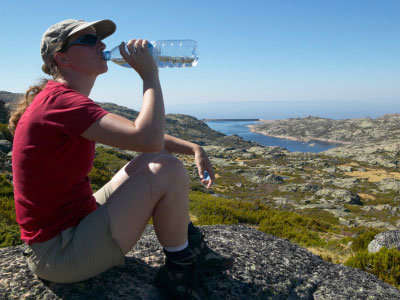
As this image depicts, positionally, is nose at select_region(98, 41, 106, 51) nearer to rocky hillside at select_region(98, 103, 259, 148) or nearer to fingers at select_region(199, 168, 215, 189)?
fingers at select_region(199, 168, 215, 189)

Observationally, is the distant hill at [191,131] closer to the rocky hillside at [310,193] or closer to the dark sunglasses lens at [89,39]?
the rocky hillside at [310,193]

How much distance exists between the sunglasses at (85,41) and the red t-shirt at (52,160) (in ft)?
1.22

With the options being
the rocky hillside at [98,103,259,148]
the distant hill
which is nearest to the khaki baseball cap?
the distant hill

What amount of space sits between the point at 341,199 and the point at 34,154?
43398 millimetres

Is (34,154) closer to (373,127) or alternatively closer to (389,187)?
(389,187)

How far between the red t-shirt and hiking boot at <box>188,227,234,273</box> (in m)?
1.27

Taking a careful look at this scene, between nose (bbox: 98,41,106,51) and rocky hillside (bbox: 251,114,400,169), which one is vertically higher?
nose (bbox: 98,41,106,51)

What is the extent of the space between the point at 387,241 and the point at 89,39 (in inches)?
394

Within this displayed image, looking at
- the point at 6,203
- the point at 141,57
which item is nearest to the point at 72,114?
the point at 141,57

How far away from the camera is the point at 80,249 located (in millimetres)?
2385

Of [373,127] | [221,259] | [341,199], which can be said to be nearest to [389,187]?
[341,199]

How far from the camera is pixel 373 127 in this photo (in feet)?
541

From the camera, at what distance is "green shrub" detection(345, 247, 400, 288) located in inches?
235

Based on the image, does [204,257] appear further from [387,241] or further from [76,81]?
[387,241]
